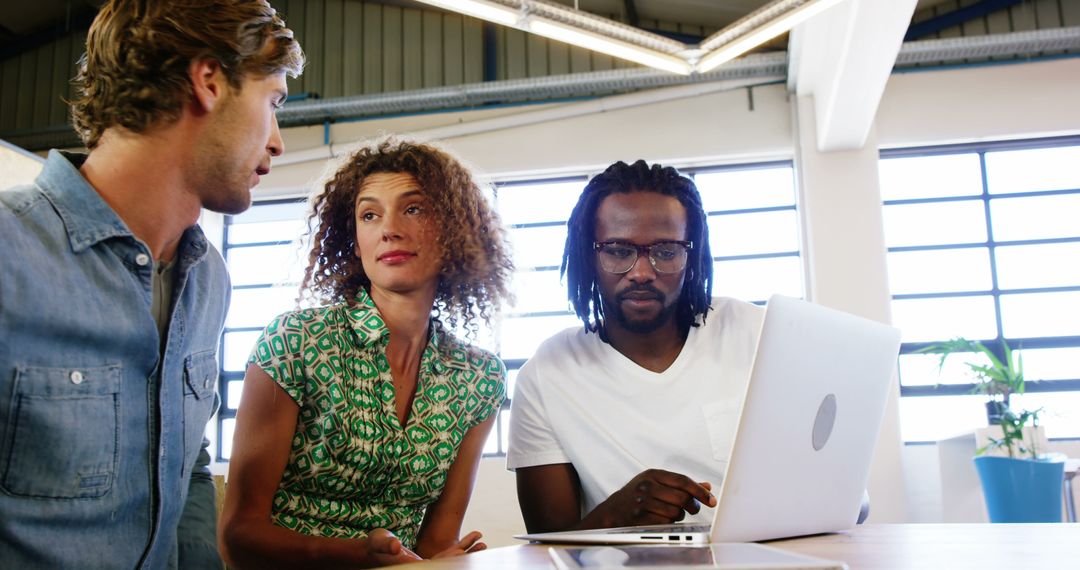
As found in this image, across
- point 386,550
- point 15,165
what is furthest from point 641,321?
point 15,165

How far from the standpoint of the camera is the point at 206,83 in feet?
4.33

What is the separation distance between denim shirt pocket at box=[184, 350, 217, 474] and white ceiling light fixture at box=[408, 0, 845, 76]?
2408mm

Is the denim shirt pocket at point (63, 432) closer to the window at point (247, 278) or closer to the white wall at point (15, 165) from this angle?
the white wall at point (15, 165)

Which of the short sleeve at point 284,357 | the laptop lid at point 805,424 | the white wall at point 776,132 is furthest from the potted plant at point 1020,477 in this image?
the short sleeve at point 284,357

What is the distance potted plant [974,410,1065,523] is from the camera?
4.11 meters

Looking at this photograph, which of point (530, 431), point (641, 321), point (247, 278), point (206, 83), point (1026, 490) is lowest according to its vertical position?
point (1026, 490)

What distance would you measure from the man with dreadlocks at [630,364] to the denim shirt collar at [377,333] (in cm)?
17

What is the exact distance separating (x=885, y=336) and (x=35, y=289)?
1.14m

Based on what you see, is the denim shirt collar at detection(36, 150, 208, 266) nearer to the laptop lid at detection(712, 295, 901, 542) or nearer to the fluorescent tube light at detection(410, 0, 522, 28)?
the laptop lid at detection(712, 295, 901, 542)

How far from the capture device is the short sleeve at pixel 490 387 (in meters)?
1.87

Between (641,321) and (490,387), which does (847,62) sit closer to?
(641,321)

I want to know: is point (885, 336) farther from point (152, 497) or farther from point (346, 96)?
Result: point (346, 96)

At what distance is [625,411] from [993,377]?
3.87 m

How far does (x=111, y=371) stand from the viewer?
1145 mm
